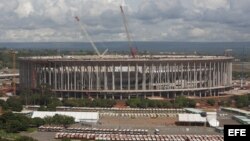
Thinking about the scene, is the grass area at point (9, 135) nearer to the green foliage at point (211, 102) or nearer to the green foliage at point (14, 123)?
the green foliage at point (14, 123)

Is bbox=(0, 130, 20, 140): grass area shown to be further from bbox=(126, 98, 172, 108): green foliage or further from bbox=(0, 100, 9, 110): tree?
bbox=(126, 98, 172, 108): green foliage

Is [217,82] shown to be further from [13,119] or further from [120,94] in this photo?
[13,119]

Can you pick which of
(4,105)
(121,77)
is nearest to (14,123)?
(4,105)

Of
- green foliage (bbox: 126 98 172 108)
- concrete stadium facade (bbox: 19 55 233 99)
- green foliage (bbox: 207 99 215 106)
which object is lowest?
green foliage (bbox: 207 99 215 106)

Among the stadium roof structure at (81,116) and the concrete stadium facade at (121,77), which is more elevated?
the concrete stadium facade at (121,77)

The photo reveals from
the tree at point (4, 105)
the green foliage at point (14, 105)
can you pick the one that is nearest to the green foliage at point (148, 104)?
the green foliage at point (14, 105)
